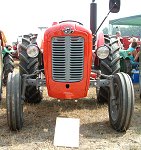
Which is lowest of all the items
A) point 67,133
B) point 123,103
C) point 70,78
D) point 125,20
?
point 125,20

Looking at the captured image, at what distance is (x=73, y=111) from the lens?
6.30m

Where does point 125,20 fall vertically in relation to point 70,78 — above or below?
below

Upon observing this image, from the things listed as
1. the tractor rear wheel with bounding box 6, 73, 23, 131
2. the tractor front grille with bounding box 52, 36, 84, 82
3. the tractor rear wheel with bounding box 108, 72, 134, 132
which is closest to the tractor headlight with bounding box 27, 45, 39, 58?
the tractor front grille with bounding box 52, 36, 84, 82

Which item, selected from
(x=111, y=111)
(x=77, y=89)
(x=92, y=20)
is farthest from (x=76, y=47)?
(x=92, y=20)

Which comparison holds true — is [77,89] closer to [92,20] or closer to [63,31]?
[63,31]

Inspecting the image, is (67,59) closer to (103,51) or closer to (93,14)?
(103,51)

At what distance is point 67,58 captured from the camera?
507 centimetres

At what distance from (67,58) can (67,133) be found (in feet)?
3.51

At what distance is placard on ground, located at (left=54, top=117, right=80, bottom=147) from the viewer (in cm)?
457

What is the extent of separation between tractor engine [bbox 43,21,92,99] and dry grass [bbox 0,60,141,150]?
23.6 inches

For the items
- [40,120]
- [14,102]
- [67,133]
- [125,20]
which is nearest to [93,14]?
[40,120]

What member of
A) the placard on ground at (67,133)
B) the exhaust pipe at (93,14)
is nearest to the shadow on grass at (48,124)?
the placard on ground at (67,133)

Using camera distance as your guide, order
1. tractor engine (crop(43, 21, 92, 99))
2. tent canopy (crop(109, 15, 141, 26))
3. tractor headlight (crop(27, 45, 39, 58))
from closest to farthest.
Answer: tractor engine (crop(43, 21, 92, 99))
tractor headlight (crop(27, 45, 39, 58))
tent canopy (crop(109, 15, 141, 26))

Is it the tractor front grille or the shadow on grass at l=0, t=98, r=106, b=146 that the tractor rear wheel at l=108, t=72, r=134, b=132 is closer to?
the tractor front grille
